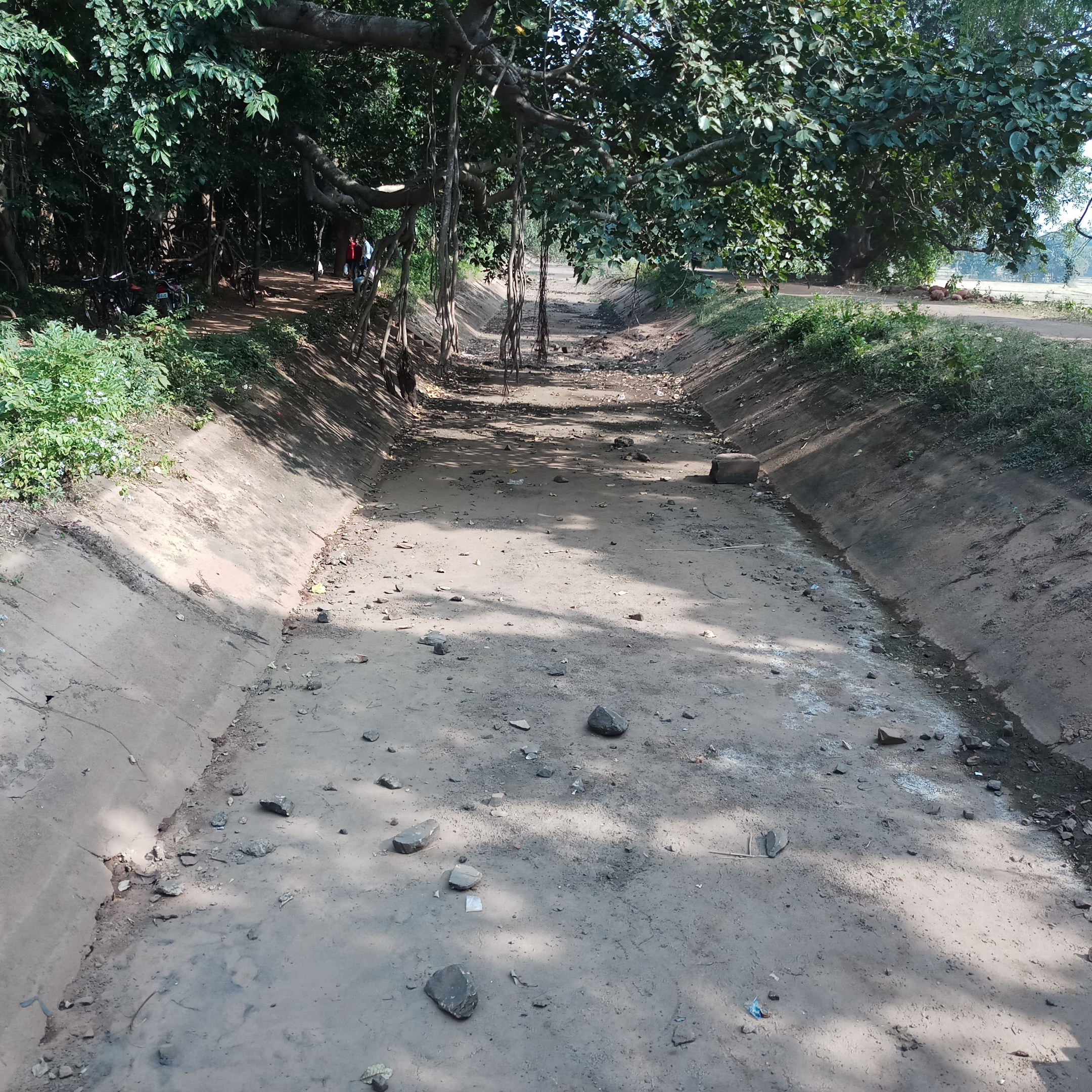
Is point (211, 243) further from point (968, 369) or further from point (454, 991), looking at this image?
point (454, 991)

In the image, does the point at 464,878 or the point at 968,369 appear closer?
the point at 464,878

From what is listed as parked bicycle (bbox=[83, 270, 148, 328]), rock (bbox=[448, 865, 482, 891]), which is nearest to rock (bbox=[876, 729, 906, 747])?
rock (bbox=[448, 865, 482, 891])

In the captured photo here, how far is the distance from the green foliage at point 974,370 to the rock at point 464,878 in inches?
224

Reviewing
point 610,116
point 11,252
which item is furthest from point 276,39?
point 11,252

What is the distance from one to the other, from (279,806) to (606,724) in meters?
1.84

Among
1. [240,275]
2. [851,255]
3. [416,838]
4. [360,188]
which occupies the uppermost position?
[851,255]

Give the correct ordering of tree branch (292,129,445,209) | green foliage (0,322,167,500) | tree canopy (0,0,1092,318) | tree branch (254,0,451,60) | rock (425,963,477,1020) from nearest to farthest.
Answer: rock (425,963,477,1020), green foliage (0,322,167,500), tree canopy (0,0,1092,318), tree branch (254,0,451,60), tree branch (292,129,445,209)

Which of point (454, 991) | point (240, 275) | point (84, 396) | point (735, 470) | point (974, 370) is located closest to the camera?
point (454, 991)

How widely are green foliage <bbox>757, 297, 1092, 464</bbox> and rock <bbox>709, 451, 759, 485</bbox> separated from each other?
1.59 m

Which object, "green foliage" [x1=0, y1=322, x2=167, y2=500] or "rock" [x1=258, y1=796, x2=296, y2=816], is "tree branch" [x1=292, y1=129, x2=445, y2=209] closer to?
"green foliage" [x1=0, y1=322, x2=167, y2=500]

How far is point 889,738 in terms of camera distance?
17.4 ft

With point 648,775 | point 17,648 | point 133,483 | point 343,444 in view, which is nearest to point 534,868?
point 648,775

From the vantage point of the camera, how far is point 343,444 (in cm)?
1054

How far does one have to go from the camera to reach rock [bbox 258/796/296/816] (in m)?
4.59
